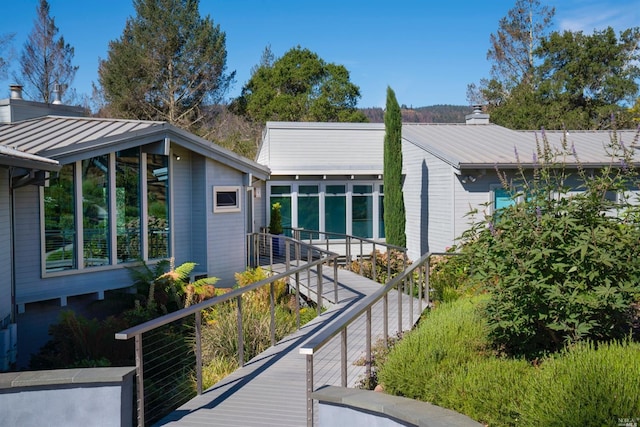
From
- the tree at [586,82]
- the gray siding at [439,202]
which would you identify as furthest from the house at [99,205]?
the tree at [586,82]

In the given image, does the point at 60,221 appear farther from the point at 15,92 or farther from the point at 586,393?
the point at 586,393

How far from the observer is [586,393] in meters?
4.27

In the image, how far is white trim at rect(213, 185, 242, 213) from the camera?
47.8 feet

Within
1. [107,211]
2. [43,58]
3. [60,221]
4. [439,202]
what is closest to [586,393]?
[60,221]

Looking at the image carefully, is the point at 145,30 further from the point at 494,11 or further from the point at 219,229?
the point at 219,229

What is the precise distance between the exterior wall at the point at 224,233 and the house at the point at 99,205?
25 millimetres

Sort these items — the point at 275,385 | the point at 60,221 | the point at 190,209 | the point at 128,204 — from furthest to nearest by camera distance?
the point at 190,209
the point at 128,204
the point at 60,221
the point at 275,385

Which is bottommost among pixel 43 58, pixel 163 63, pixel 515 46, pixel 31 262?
pixel 31 262

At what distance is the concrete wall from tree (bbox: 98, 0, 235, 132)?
33.2 meters

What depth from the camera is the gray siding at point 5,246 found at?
32.4 feet

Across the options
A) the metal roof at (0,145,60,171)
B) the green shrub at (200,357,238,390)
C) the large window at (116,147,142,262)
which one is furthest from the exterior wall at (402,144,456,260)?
the metal roof at (0,145,60,171)

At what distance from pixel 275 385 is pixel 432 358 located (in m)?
1.89

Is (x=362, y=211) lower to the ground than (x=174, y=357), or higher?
higher

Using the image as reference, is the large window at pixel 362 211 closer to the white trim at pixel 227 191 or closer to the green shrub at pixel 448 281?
the white trim at pixel 227 191
